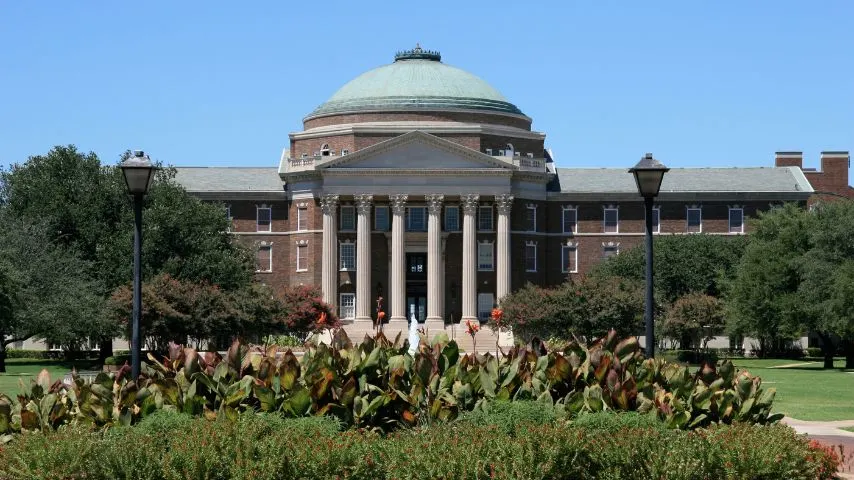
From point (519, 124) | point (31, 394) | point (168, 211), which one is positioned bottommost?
point (31, 394)

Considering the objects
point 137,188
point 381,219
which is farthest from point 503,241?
point 137,188

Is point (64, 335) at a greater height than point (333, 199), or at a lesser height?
lesser

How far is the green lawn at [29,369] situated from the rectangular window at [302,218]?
22767 mm

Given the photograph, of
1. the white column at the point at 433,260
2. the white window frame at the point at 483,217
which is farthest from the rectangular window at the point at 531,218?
the white column at the point at 433,260

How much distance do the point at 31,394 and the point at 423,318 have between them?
286ft

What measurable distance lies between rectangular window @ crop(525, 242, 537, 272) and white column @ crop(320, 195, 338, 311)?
45.1ft

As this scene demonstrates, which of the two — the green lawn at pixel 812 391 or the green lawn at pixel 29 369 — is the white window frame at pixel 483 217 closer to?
the green lawn at pixel 29 369

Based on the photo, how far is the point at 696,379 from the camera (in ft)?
84.0

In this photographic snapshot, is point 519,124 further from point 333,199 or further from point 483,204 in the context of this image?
point 333,199

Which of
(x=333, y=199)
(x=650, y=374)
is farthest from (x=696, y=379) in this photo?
(x=333, y=199)

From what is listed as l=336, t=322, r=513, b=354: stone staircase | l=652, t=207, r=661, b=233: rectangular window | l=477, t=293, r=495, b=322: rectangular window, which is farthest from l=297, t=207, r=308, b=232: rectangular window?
l=652, t=207, r=661, b=233: rectangular window

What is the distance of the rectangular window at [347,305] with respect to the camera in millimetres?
109688

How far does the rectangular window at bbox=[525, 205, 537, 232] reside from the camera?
11394 centimetres

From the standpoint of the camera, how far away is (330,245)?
110 metres
